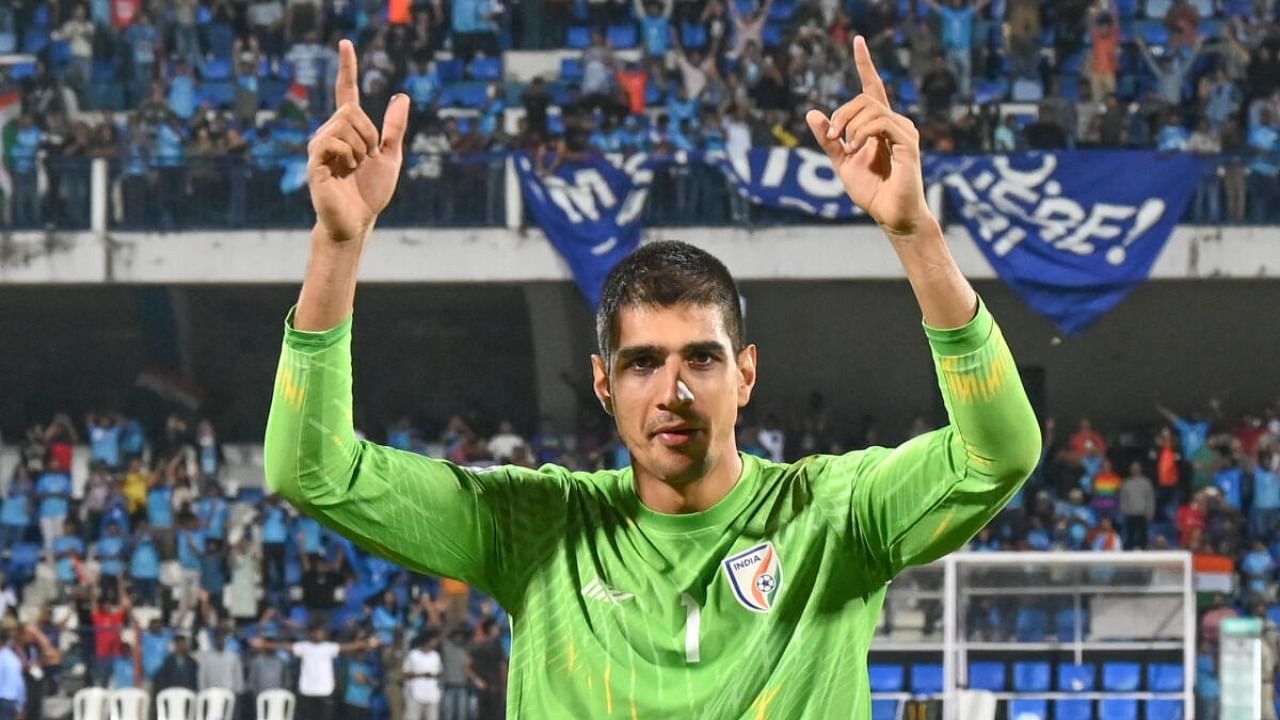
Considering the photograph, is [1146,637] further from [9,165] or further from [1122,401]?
[9,165]

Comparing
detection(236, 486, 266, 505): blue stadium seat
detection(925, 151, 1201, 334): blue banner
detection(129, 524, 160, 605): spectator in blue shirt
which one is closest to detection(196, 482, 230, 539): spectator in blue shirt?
detection(236, 486, 266, 505): blue stadium seat

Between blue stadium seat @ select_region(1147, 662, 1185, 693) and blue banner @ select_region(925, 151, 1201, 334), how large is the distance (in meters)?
6.40

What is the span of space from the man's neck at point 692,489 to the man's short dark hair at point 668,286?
177mm

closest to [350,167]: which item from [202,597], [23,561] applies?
[202,597]

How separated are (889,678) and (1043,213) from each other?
6606mm

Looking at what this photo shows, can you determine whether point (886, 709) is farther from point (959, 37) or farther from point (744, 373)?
point (744, 373)

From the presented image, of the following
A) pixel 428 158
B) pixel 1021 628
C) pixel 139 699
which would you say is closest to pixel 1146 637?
pixel 1021 628

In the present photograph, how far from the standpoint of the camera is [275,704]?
1775cm

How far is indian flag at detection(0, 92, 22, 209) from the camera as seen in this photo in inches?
856

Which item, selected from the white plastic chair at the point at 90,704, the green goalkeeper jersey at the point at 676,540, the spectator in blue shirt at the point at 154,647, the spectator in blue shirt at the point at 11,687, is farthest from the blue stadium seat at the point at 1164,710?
the green goalkeeper jersey at the point at 676,540

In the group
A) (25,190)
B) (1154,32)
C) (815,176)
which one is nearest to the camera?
(815,176)

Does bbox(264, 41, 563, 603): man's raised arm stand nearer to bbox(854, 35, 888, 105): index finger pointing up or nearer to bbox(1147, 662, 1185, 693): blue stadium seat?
bbox(854, 35, 888, 105): index finger pointing up

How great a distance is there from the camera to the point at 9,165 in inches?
854

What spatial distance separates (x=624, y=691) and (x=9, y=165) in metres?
19.7
